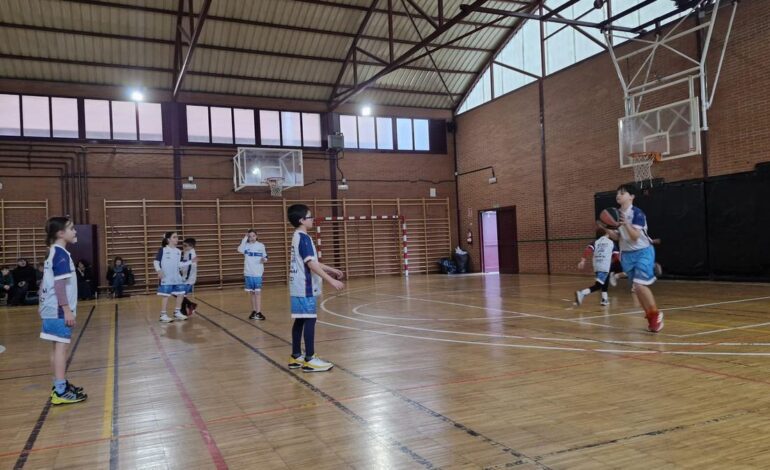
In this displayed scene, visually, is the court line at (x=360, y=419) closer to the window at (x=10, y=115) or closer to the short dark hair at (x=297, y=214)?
the short dark hair at (x=297, y=214)

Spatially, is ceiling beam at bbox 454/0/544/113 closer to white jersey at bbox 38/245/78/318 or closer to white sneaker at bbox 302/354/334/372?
white sneaker at bbox 302/354/334/372

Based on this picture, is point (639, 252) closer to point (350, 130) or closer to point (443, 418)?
point (443, 418)

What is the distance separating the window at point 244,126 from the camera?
2050 centimetres

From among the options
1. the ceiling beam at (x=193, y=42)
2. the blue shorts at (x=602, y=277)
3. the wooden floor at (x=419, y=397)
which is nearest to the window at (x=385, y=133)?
the ceiling beam at (x=193, y=42)

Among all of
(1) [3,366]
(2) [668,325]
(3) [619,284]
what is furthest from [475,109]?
(1) [3,366]

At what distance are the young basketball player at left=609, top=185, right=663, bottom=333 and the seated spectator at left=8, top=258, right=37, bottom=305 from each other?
16.2 m

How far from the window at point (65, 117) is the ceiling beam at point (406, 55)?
8977 millimetres

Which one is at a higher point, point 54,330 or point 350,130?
point 350,130

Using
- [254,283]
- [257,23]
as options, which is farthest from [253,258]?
[257,23]

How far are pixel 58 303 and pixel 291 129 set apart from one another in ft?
56.9

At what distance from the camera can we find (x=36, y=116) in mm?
17672

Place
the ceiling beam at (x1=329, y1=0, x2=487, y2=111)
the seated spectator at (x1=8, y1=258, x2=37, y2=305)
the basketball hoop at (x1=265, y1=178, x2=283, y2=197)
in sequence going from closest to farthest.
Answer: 1. the ceiling beam at (x1=329, y1=0, x2=487, y2=111)
2. the seated spectator at (x1=8, y1=258, x2=37, y2=305)
3. the basketball hoop at (x1=265, y1=178, x2=283, y2=197)

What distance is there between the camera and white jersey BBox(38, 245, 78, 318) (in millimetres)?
4684

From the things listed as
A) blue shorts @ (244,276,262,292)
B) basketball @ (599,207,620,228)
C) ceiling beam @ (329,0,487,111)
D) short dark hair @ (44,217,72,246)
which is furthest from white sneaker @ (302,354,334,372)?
ceiling beam @ (329,0,487,111)
